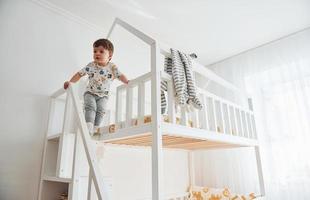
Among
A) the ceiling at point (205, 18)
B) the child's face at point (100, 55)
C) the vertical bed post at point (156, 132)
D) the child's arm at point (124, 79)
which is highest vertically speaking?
the ceiling at point (205, 18)

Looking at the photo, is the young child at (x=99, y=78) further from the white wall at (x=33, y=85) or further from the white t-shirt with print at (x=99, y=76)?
the white wall at (x=33, y=85)

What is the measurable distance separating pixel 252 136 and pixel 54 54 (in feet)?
6.37

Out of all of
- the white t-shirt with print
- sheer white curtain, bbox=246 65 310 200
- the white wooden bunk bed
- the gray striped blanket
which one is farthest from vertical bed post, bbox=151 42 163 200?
sheer white curtain, bbox=246 65 310 200

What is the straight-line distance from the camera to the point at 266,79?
97.7 inches

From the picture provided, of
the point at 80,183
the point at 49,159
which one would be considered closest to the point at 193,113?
the point at 80,183

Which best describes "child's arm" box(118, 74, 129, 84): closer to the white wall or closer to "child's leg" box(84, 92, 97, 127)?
"child's leg" box(84, 92, 97, 127)

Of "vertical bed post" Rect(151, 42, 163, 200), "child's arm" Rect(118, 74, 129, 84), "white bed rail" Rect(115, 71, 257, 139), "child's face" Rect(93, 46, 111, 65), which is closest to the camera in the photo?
"vertical bed post" Rect(151, 42, 163, 200)

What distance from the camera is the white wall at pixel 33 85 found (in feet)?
5.25

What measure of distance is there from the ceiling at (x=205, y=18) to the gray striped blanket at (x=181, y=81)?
2.99 ft

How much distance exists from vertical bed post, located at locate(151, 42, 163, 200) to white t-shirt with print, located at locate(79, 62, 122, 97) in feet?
1.26

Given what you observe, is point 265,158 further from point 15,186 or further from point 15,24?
point 15,24

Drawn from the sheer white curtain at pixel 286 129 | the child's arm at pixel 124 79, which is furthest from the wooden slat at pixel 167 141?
the sheer white curtain at pixel 286 129

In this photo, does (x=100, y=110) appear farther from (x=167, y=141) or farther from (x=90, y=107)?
(x=167, y=141)

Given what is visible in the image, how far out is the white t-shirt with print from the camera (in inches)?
58.2
